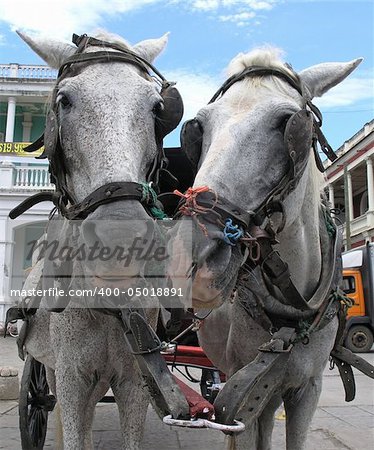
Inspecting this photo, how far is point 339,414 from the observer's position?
581 centimetres

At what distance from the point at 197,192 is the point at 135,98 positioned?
67 centimetres

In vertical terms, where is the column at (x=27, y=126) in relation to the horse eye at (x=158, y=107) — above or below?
above

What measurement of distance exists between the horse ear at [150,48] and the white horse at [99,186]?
0.73ft

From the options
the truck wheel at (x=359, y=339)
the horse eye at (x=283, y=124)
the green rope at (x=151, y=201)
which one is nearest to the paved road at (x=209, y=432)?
the green rope at (x=151, y=201)

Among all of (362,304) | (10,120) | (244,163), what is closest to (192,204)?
(244,163)

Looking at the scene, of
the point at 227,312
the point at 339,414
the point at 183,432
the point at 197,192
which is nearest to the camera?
the point at 197,192

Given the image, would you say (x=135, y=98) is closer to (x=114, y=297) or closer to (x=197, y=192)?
(x=197, y=192)

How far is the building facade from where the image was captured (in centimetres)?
2303

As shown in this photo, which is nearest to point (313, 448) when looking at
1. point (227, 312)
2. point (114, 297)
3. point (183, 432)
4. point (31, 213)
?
point (183, 432)

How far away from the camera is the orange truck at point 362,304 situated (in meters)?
13.4

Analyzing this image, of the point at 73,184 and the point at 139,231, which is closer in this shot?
the point at 139,231

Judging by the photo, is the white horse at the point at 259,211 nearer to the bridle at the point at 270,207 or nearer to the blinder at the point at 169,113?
the bridle at the point at 270,207

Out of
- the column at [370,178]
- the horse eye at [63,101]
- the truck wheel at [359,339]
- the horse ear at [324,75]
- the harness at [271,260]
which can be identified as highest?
the column at [370,178]

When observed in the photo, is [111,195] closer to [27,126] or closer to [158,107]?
[158,107]
